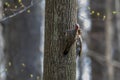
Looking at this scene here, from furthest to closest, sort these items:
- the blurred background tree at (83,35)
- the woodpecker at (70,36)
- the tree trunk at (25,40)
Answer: the tree trunk at (25,40) < the blurred background tree at (83,35) < the woodpecker at (70,36)

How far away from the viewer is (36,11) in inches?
496

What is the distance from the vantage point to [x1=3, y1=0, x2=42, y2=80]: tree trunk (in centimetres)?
1048

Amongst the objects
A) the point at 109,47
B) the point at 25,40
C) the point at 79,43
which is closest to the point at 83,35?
the point at 25,40

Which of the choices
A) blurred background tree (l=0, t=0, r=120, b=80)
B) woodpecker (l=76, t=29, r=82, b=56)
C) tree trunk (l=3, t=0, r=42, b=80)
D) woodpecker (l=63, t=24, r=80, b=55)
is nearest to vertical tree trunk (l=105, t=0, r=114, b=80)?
blurred background tree (l=0, t=0, r=120, b=80)

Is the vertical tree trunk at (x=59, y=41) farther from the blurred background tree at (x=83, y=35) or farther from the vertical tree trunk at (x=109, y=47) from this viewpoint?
the vertical tree trunk at (x=109, y=47)

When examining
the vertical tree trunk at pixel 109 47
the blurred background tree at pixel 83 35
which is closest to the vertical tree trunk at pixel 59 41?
the blurred background tree at pixel 83 35

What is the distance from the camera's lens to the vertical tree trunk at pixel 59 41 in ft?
23.5

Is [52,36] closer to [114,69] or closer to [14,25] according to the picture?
[14,25]

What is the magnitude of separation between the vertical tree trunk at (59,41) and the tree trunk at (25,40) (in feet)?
9.11

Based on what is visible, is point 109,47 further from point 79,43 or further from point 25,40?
point 79,43

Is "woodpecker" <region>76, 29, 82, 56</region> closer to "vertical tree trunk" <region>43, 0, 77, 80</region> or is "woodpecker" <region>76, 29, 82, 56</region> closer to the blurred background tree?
"vertical tree trunk" <region>43, 0, 77, 80</region>

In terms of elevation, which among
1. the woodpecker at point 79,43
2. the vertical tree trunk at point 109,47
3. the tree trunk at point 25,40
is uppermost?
the woodpecker at point 79,43

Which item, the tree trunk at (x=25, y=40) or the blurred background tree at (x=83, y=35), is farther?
the tree trunk at (x=25, y=40)

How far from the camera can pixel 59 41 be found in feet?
23.5
